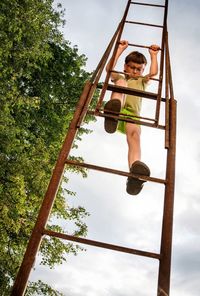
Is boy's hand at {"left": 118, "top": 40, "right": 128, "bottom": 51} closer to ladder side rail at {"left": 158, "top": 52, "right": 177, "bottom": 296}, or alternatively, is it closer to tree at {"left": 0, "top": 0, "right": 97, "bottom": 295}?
ladder side rail at {"left": 158, "top": 52, "right": 177, "bottom": 296}

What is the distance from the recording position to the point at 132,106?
3764 mm

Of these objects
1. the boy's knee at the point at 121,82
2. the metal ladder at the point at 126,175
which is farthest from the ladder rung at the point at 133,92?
the boy's knee at the point at 121,82

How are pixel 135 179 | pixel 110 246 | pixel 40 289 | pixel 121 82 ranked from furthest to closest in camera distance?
1. pixel 40 289
2. pixel 121 82
3. pixel 135 179
4. pixel 110 246

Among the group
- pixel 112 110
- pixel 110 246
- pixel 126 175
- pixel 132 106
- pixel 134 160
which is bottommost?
pixel 110 246

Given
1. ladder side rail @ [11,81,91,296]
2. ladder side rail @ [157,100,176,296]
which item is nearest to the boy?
ladder side rail @ [157,100,176,296]

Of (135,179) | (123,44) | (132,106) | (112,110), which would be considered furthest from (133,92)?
(123,44)

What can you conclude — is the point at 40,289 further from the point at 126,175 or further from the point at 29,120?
the point at 126,175

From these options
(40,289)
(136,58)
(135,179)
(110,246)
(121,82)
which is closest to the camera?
(110,246)

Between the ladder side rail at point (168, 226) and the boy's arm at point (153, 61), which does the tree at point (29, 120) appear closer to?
the boy's arm at point (153, 61)

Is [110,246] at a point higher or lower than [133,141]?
lower

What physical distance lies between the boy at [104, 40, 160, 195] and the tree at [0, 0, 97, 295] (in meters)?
5.05

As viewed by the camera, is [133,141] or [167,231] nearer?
[167,231]

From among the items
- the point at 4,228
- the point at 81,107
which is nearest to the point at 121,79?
the point at 81,107

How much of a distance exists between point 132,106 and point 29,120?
316 inches
